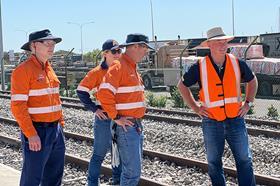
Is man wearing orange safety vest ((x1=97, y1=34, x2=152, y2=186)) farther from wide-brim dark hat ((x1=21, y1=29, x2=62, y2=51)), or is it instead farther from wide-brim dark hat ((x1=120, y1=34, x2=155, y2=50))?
wide-brim dark hat ((x1=21, y1=29, x2=62, y2=51))

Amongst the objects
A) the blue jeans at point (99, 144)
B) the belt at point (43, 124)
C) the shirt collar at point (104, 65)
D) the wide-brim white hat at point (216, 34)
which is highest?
the wide-brim white hat at point (216, 34)

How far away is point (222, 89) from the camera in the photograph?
247 inches

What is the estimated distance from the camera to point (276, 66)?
26.3m

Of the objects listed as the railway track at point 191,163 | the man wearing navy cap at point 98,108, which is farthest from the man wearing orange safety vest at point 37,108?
the railway track at point 191,163

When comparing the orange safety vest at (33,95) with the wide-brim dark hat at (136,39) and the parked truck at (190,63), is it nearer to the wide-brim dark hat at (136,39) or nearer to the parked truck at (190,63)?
the wide-brim dark hat at (136,39)

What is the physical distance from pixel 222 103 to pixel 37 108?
2.06m

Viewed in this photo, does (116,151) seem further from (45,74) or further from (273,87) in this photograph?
(273,87)

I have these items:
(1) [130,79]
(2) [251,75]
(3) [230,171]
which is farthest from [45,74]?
(3) [230,171]

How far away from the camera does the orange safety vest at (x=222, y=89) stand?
6.27 m

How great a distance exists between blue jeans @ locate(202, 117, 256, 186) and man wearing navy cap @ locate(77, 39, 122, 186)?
1403 millimetres

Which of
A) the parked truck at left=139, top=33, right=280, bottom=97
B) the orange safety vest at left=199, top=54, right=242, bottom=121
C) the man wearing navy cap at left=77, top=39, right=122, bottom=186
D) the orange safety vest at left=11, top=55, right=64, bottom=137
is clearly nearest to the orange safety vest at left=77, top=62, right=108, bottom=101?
the man wearing navy cap at left=77, top=39, right=122, bottom=186

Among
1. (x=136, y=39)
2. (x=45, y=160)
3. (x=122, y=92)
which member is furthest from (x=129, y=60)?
(x=45, y=160)

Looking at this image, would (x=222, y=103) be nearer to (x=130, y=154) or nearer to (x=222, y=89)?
(x=222, y=89)

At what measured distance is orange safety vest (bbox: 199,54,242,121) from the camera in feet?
20.6
